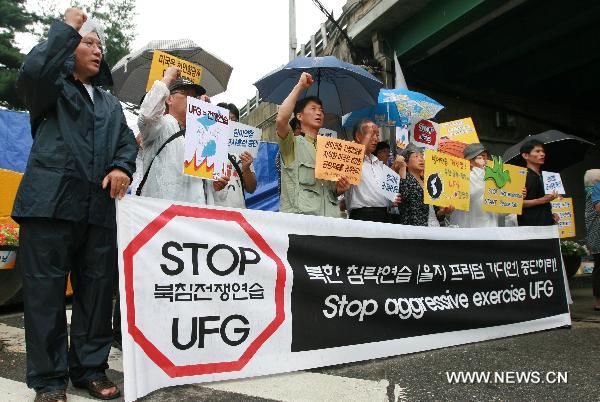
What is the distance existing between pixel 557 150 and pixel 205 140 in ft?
15.1

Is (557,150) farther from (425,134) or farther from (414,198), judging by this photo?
(414,198)

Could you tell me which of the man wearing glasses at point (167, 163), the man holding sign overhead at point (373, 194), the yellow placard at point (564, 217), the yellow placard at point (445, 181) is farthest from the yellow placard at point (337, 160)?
the yellow placard at point (564, 217)

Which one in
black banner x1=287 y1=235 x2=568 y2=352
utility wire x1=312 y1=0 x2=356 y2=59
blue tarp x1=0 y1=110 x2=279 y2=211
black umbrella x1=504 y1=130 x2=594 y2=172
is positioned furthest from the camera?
utility wire x1=312 y1=0 x2=356 y2=59

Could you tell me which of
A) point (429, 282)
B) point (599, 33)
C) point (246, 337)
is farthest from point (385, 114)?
point (599, 33)

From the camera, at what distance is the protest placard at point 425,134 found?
605 cm

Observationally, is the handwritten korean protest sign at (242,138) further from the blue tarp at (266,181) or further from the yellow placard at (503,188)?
the blue tarp at (266,181)

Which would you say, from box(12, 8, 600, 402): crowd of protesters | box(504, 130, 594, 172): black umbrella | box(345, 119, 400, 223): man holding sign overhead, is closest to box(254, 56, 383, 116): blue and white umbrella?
box(345, 119, 400, 223): man holding sign overhead

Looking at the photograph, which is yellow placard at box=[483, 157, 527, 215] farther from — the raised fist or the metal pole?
the metal pole

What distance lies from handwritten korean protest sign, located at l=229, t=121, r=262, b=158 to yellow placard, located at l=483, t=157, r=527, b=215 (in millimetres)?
2071

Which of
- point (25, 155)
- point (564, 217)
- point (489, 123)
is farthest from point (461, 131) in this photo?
point (489, 123)

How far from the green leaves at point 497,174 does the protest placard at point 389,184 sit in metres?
0.83

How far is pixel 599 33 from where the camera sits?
10.2 m

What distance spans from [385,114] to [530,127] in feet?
29.5

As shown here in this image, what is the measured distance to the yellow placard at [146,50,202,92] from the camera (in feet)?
11.2
